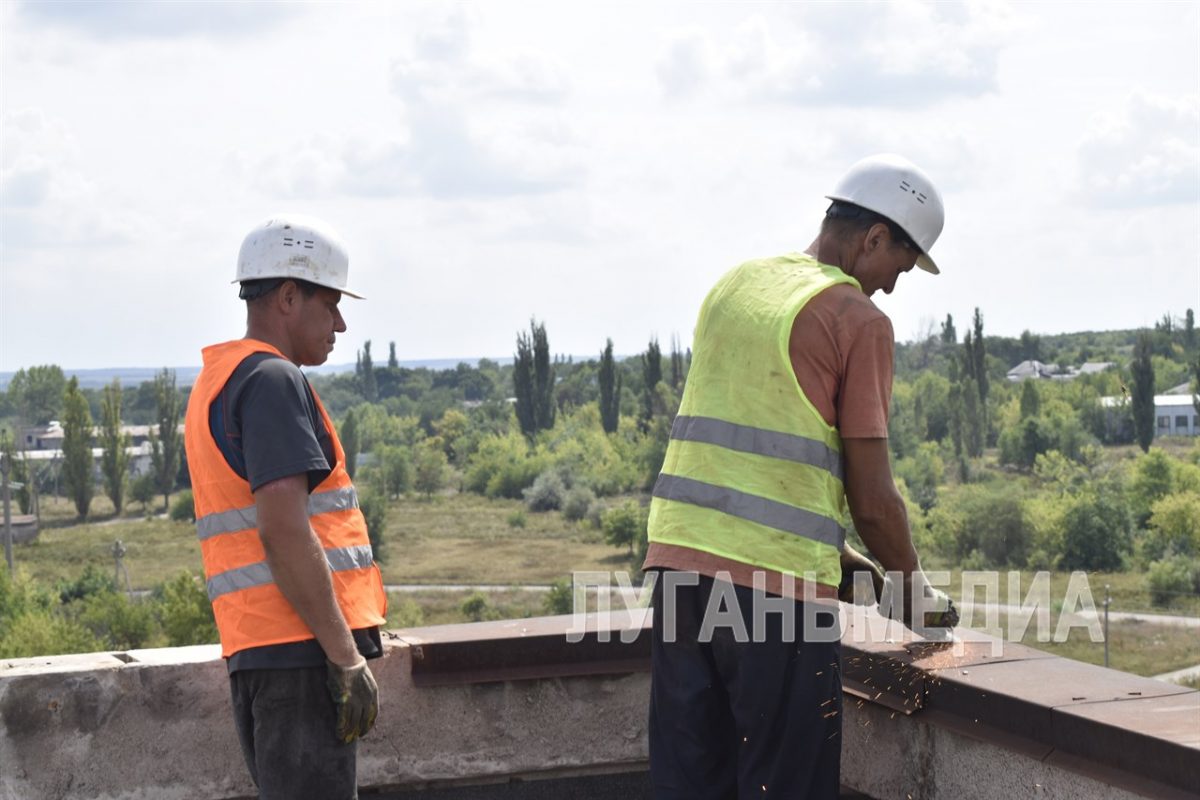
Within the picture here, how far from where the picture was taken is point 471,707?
151 inches

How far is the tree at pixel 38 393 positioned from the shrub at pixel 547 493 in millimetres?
56769

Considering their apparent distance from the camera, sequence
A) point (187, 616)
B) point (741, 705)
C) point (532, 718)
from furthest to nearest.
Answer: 1. point (187, 616)
2. point (532, 718)
3. point (741, 705)

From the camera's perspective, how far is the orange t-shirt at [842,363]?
2557 millimetres

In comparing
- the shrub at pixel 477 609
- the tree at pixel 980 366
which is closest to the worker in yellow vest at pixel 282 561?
the shrub at pixel 477 609

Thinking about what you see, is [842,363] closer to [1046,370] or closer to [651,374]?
[651,374]

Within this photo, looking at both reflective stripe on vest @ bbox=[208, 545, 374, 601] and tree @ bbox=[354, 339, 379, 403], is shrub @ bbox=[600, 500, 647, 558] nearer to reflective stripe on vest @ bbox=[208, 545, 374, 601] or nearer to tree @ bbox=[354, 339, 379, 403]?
reflective stripe on vest @ bbox=[208, 545, 374, 601]

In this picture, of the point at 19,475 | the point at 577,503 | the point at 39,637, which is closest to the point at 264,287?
the point at 39,637

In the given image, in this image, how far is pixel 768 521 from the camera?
2.57m

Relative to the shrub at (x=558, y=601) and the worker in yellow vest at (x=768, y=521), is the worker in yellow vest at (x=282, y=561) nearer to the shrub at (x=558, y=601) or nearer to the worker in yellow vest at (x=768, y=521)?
the worker in yellow vest at (x=768, y=521)

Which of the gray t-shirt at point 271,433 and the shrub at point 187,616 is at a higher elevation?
the gray t-shirt at point 271,433

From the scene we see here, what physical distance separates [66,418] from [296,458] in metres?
65.4

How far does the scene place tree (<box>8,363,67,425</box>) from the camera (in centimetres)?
11119

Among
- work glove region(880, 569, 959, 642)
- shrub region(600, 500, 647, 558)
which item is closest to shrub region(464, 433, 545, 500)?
shrub region(600, 500, 647, 558)

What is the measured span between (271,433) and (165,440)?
70333mm
